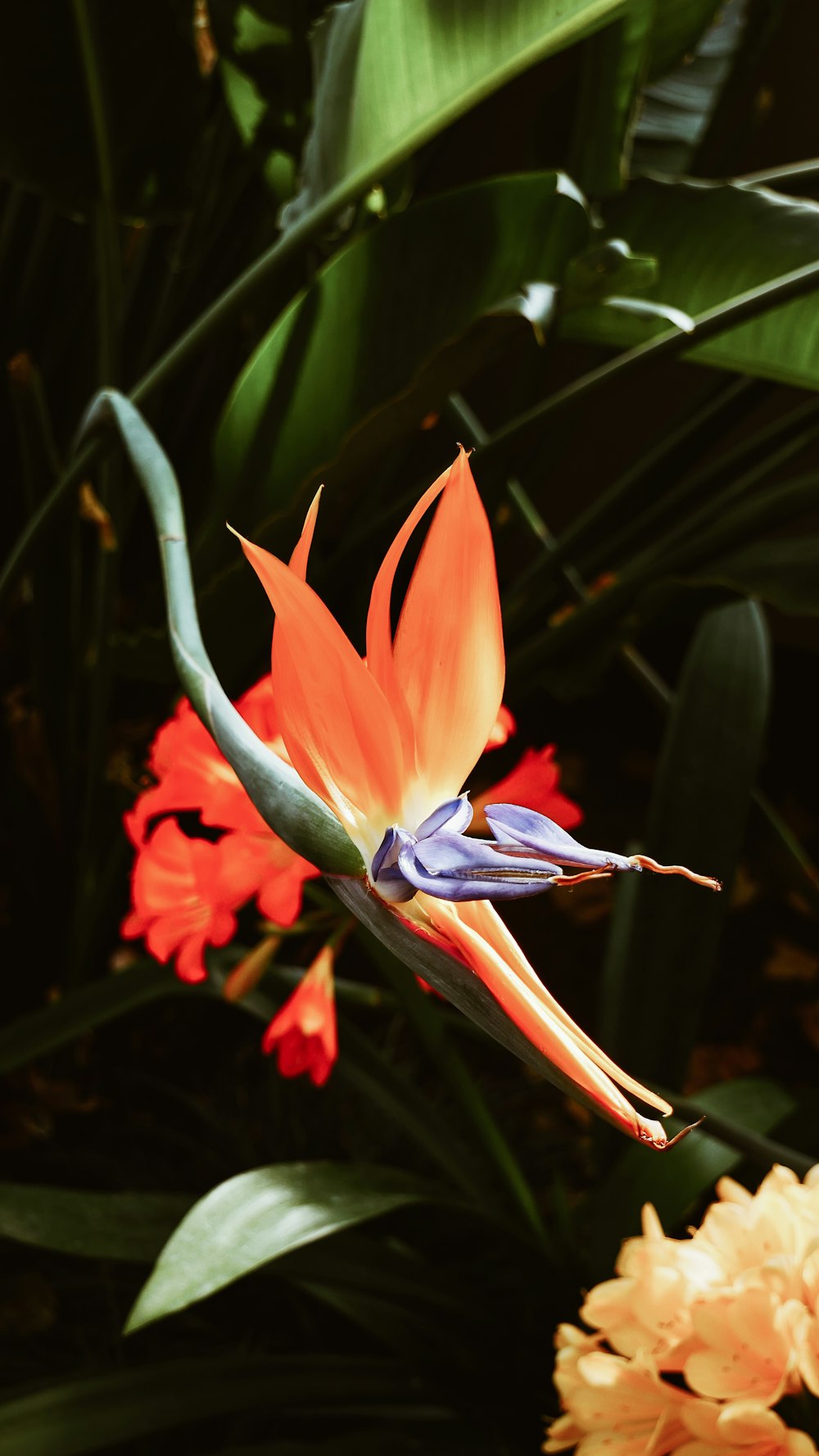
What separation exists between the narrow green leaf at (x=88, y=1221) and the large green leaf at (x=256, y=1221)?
6 centimetres

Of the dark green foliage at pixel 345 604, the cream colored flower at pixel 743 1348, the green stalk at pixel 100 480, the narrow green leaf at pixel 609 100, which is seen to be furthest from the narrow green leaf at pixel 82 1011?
the narrow green leaf at pixel 609 100

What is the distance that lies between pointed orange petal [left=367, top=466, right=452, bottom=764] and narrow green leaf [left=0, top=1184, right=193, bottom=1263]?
0.38m

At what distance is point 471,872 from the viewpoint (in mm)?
175

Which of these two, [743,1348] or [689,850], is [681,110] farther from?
[743,1348]

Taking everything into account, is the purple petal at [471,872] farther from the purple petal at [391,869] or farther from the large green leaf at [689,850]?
the large green leaf at [689,850]

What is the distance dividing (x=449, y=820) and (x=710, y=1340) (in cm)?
22

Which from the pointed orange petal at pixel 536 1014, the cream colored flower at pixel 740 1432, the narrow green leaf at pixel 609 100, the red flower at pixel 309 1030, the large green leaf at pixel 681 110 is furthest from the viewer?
the large green leaf at pixel 681 110

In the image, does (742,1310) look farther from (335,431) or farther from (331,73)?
(331,73)

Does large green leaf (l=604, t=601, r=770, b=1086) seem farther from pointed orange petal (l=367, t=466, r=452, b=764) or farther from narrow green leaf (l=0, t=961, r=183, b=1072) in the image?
pointed orange petal (l=367, t=466, r=452, b=764)

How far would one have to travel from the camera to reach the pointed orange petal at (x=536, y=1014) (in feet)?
0.52

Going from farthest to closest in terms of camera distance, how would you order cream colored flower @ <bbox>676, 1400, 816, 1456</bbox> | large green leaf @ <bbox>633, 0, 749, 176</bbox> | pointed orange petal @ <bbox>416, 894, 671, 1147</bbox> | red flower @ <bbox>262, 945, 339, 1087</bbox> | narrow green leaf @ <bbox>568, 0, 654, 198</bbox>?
1. large green leaf @ <bbox>633, 0, 749, 176</bbox>
2. narrow green leaf @ <bbox>568, 0, 654, 198</bbox>
3. red flower @ <bbox>262, 945, 339, 1087</bbox>
4. cream colored flower @ <bbox>676, 1400, 816, 1456</bbox>
5. pointed orange petal @ <bbox>416, 894, 671, 1147</bbox>

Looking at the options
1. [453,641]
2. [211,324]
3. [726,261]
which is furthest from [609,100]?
[453,641]

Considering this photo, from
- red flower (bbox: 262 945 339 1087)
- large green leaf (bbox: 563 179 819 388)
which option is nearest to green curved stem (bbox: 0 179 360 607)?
large green leaf (bbox: 563 179 819 388)

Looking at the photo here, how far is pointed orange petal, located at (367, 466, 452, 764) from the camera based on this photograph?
19 centimetres
